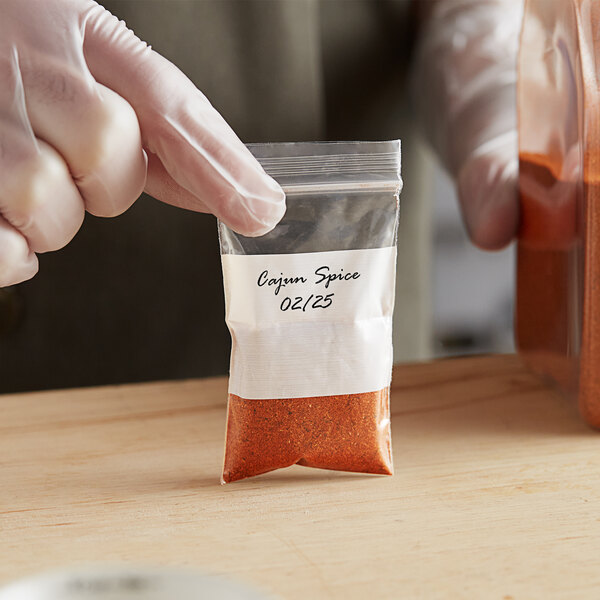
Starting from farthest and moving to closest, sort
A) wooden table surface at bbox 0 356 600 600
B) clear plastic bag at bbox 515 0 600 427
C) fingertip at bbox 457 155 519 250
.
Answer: fingertip at bbox 457 155 519 250 < clear plastic bag at bbox 515 0 600 427 < wooden table surface at bbox 0 356 600 600

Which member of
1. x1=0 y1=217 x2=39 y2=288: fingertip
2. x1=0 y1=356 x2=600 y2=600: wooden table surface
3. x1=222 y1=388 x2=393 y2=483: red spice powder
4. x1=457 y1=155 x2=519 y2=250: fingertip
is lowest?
x1=0 y1=356 x2=600 y2=600: wooden table surface

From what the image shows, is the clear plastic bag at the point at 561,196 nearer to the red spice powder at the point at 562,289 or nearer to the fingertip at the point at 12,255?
the red spice powder at the point at 562,289

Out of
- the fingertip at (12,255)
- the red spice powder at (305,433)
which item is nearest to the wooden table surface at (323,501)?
the red spice powder at (305,433)

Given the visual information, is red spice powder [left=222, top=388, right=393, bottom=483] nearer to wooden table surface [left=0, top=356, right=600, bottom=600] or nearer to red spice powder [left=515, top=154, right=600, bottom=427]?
wooden table surface [left=0, top=356, right=600, bottom=600]

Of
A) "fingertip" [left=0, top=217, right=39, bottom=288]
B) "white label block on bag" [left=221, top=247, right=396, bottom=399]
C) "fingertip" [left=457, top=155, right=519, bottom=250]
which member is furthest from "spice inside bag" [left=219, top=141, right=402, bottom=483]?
"fingertip" [left=457, top=155, right=519, bottom=250]

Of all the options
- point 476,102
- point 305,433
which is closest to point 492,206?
point 476,102

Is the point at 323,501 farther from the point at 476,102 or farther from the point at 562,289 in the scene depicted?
the point at 476,102
